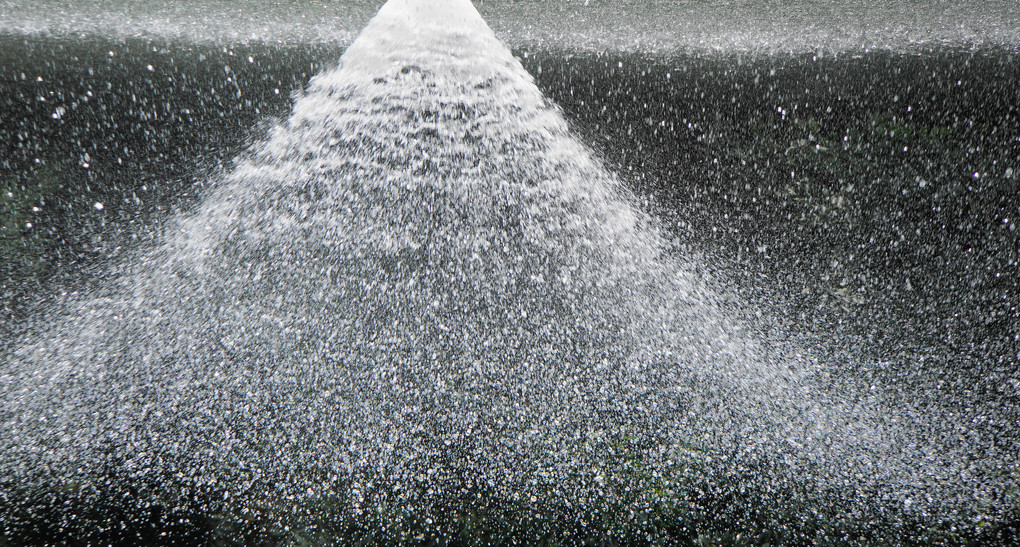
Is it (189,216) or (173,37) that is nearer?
(189,216)

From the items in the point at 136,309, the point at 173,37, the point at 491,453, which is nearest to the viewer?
the point at 491,453

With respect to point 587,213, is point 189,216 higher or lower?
lower

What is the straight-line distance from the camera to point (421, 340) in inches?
73.3

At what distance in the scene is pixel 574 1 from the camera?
217 centimetres

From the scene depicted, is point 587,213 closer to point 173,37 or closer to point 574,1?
point 574,1

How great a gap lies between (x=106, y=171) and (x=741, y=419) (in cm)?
223

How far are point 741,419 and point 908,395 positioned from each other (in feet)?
1.66

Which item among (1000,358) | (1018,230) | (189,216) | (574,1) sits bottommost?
(189,216)

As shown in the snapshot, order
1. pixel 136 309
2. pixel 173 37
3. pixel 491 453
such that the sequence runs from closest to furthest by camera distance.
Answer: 1. pixel 491 453
2. pixel 136 309
3. pixel 173 37

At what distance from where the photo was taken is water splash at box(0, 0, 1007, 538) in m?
1.67

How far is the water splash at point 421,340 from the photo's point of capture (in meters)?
1.67

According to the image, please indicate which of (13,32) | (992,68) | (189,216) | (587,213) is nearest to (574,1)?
(587,213)

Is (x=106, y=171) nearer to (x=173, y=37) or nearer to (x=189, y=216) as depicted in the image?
(x=189, y=216)

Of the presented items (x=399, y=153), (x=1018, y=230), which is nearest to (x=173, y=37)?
(x=399, y=153)
